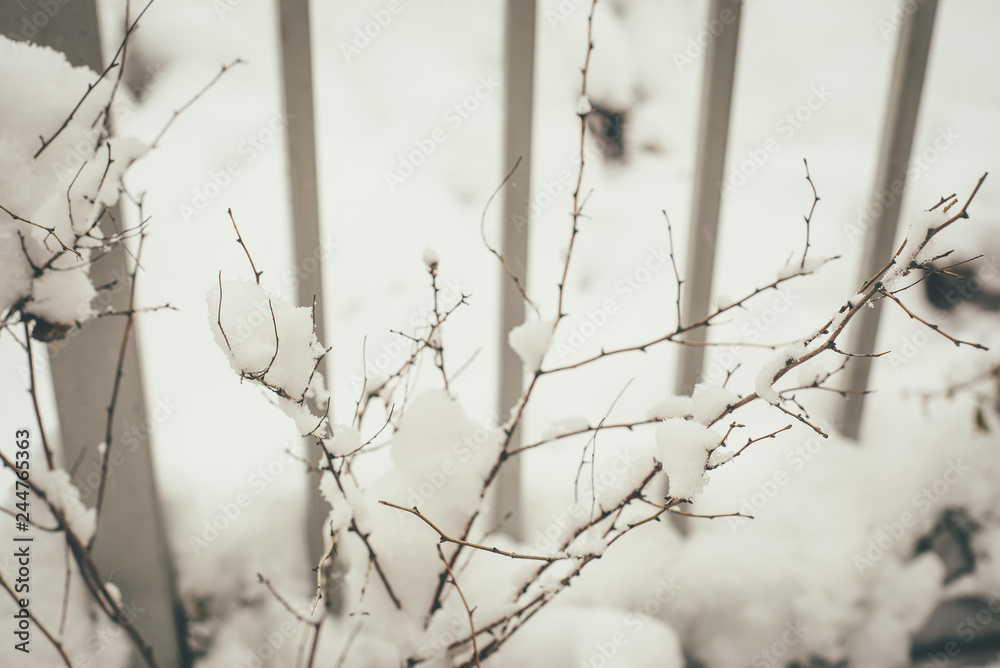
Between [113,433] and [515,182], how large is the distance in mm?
917

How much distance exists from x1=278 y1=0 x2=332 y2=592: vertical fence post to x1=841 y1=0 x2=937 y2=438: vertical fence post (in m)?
1.26

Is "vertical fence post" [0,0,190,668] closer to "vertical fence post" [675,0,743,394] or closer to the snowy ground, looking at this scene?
the snowy ground

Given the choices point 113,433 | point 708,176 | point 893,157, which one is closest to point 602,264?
point 708,176

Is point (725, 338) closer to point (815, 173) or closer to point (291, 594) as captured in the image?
point (815, 173)

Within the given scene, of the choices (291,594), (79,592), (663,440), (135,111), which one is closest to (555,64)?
(135,111)

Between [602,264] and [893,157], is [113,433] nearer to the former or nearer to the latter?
[602,264]

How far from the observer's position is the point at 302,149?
3.51 feet

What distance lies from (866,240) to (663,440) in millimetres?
1085

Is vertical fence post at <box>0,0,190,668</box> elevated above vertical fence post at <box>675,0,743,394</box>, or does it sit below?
below

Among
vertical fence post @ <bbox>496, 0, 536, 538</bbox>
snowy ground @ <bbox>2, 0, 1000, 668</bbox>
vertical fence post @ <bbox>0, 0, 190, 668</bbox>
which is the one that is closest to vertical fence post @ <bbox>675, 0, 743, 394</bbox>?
snowy ground @ <bbox>2, 0, 1000, 668</bbox>

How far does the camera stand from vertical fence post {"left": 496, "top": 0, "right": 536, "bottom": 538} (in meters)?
1.12

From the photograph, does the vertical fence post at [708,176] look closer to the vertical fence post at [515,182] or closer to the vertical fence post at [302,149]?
the vertical fence post at [515,182]

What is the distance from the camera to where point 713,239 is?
131 centimetres

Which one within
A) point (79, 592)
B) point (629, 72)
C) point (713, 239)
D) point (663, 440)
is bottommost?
point (79, 592)
